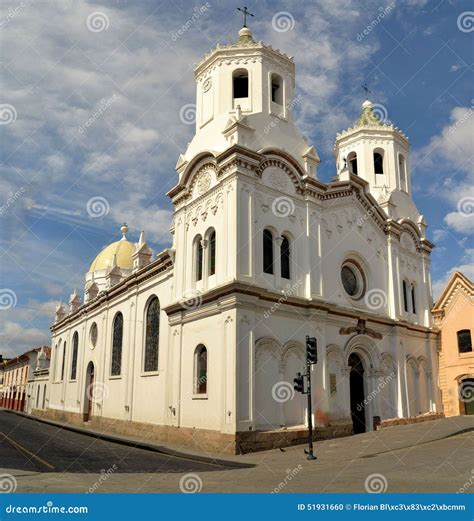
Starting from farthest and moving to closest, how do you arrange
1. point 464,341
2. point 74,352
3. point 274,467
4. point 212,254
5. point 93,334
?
1. point 74,352
2. point 93,334
3. point 464,341
4. point 212,254
5. point 274,467

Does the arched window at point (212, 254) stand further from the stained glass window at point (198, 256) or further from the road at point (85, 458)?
the road at point (85, 458)

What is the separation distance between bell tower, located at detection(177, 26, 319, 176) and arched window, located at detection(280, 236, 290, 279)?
12.6 feet

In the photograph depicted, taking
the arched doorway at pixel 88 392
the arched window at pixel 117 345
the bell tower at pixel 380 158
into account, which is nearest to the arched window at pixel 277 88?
the bell tower at pixel 380 158

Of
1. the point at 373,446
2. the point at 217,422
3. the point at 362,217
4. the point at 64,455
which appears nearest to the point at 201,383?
Result: the point at 217,422

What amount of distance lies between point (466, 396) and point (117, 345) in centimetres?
2053

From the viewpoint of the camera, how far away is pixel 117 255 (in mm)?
46656

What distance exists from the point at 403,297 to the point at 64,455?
19172 mm

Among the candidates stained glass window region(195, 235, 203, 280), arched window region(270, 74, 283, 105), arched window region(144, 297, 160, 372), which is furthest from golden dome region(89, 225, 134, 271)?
arched window region(270, 74, 283, 105)

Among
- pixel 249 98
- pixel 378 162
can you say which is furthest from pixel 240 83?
pixel 378 162

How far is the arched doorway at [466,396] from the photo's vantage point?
2792cm

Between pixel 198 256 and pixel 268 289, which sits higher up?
pixel 198 256

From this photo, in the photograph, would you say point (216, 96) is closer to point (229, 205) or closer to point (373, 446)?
point (229, 205)

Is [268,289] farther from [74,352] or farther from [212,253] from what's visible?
[74,352]

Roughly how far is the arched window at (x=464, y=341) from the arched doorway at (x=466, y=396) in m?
1.66
